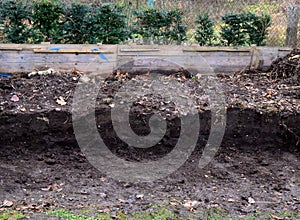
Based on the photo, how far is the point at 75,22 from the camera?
5371mm

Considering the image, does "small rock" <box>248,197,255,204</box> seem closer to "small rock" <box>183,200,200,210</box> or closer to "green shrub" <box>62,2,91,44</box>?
"small rock" <box>183,200,200,210</box>

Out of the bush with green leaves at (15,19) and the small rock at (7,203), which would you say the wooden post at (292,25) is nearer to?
the bush with green leaves at (15,19)

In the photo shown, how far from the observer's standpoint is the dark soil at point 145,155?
3.24m

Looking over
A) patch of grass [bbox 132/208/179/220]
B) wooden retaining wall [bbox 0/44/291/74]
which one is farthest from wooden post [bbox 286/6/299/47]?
patch of grass [bbox 132/208/179/220]

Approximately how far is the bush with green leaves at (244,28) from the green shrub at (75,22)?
2.17m

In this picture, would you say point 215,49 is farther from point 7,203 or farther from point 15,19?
point 7,203

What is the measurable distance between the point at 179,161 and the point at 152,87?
3.68ft

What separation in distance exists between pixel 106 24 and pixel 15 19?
1.26 metres

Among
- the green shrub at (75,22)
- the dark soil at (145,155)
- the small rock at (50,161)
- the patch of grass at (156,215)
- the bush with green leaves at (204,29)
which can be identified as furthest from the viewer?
the bush with green leaves at (204,29)

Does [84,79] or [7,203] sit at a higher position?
[84,79]

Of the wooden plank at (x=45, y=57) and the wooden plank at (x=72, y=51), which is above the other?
the wooden plank at (x=72, y=51)

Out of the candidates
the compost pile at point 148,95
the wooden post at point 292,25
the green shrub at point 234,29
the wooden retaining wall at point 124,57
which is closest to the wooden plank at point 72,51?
the wooden retaining wall at point 124,57

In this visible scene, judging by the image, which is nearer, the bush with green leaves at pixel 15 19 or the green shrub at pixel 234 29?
the bush with green leaves at pixel 15 19

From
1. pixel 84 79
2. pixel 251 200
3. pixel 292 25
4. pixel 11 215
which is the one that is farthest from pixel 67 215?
pixel 292 25
